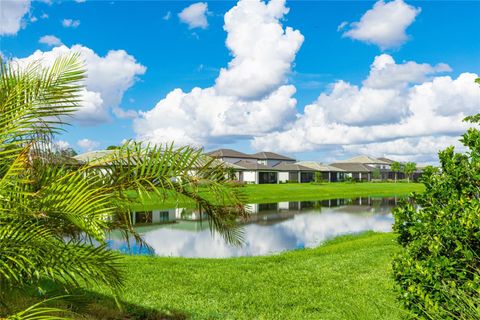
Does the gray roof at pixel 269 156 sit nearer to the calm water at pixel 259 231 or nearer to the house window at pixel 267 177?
the house window at pixel 267 177

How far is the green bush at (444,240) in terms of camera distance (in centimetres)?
450

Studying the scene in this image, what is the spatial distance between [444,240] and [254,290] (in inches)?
216

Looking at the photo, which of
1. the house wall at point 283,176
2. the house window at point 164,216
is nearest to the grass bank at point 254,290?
the house window at point 164,216

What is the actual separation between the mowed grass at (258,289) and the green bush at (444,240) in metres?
0.83

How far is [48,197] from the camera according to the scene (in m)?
4.09

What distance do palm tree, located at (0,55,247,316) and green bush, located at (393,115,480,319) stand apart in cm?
205

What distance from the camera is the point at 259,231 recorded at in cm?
2347

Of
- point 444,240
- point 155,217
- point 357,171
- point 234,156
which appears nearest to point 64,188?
point 444,240

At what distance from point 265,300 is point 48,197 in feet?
18.3

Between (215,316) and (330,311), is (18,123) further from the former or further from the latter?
(330,311)

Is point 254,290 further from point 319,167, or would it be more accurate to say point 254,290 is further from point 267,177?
point 319,167

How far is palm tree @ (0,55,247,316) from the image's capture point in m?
3.93

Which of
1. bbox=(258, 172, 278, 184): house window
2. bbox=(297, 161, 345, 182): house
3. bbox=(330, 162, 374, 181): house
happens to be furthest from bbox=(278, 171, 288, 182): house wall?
bbox=(330, 162, 374, 181): house

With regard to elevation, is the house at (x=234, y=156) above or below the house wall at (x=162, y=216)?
above
